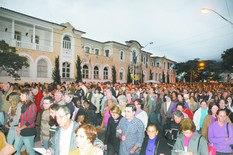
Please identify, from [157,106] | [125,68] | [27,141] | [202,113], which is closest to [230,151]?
[202,113]

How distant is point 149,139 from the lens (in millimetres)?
3783

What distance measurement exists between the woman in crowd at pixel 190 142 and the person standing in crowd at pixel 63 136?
1.88 metres

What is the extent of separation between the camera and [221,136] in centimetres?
417

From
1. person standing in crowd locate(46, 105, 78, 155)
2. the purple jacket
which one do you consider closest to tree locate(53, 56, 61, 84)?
person standing in crowd locate(46, 105, 78, 155)

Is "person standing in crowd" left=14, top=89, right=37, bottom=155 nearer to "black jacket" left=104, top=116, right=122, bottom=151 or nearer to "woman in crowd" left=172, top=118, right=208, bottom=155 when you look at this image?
"black jacket" left=104, top=116, right=122, bottom=151

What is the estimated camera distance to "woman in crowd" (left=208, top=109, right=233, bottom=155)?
13.5ft

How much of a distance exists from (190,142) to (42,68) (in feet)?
78.7

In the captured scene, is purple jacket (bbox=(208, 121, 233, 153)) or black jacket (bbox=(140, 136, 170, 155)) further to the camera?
purple jacket (bbox=(208, 121, 233, 153))

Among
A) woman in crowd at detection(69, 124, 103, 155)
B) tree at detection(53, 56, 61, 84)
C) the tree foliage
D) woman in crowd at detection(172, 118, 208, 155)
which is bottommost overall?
woman in crowd at detection(172, 118, 208, 155)

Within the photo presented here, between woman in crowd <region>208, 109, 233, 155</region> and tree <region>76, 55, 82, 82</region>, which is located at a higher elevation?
tree <region>76, 55, 82, 82</region>

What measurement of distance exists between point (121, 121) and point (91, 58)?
2731 centimetres

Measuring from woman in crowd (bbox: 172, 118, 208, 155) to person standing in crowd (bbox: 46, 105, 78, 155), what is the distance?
188 centimetres

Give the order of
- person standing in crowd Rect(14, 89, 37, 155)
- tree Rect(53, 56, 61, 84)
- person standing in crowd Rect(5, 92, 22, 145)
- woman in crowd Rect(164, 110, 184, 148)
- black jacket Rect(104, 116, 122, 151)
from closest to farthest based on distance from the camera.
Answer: black jacket Rect(104, 116, 122, 151) < woman in crowd Rect(164, 110, 184, 148) < person standing in crowd Rect(14, 89, 37, 155) < person standing in crowd Rect(5, 92, 22, 145) < tree Rect(53, 56, 61, 84)

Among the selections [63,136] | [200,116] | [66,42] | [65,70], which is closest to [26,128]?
[63,136]
